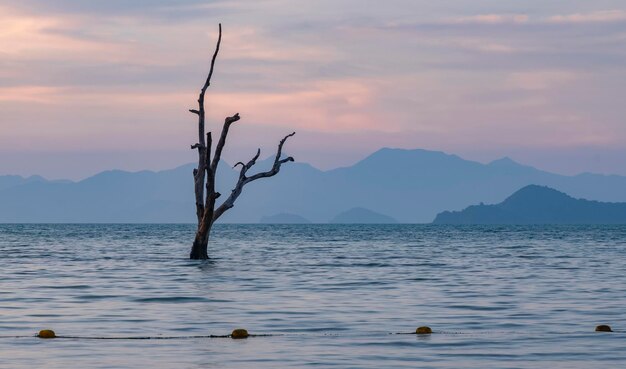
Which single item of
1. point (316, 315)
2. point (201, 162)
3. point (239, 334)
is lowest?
point (316, 315)

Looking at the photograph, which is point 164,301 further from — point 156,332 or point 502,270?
point 502,270

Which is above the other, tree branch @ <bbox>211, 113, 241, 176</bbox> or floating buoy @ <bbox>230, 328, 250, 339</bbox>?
tree branch @ <bbox>211, 113, 241, 176</bbox>

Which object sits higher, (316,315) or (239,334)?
(239,334)

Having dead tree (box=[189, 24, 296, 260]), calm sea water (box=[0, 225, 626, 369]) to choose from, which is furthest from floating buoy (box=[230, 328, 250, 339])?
dead tree (box=[189, 24, 296, 260])

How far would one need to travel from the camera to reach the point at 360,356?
710 inches

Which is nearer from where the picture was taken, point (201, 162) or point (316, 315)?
point (316, 315)

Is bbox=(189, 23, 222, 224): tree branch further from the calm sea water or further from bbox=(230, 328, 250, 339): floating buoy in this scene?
bbox=(230, 328, 250, 339): floating buoy

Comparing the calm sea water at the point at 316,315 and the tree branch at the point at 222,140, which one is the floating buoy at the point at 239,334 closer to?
the calm sea water at the point at 316,315

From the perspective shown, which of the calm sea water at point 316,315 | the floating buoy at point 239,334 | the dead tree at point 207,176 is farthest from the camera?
the dead tree at point 207,176

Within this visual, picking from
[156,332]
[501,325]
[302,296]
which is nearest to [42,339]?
[156,332]

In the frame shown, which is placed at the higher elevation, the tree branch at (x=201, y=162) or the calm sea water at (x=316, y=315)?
the tree branch at (x=201, y=162)

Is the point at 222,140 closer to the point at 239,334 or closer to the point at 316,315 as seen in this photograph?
the point at 316,315

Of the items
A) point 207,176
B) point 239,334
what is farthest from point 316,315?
point 207,176

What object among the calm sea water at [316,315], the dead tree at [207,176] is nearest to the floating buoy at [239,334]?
the calm sea water at [316,315]
